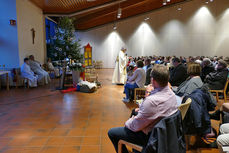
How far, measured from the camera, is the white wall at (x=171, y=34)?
1113cm

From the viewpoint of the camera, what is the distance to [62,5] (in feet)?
24.2

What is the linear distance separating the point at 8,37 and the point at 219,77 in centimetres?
673

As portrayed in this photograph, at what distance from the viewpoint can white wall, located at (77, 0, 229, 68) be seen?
11133 millimetres

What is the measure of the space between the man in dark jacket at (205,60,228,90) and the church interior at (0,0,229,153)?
0.02 m

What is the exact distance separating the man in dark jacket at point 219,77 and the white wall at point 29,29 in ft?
20.5

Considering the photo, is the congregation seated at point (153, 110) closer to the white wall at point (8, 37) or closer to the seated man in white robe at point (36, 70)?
the seated man in white robe at point (36, 70)

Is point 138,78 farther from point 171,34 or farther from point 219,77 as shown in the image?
point 171,34

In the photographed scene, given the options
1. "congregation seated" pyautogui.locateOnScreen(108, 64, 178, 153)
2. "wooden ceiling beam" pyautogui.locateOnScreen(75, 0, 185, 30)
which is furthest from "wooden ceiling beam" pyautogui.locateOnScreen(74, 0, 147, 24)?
"congregation seated" pyautogui.locateOnScreen(108, 64, 178, 153)

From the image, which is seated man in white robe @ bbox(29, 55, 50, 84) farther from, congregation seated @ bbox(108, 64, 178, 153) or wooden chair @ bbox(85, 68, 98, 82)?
congregation seated @ bbox(108, 64, 178, 153)

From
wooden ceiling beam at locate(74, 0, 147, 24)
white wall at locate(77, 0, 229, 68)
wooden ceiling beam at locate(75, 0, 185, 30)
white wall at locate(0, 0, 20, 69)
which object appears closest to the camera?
white wall at locate(0, 0, 20, 69)

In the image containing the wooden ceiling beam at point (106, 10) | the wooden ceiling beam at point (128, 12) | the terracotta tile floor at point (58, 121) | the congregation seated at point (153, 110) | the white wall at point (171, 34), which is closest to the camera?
the congregation seated at point (153, 110)

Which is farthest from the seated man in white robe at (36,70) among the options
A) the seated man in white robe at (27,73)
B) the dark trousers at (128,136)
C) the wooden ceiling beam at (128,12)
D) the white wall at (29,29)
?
the dark trousers at (128,136)

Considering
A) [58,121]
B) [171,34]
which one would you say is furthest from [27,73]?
[171,34]

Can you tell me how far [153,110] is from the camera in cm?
135
